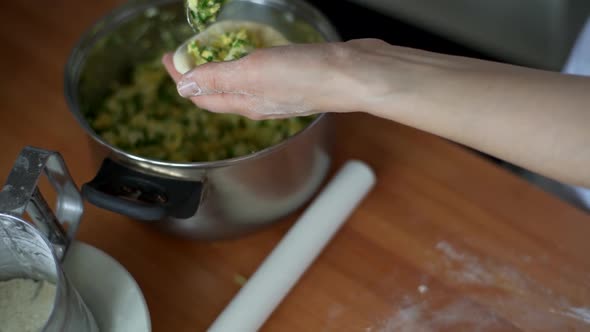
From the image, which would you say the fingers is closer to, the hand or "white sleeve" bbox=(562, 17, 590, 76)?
the hand

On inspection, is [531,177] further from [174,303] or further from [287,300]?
[174,303]

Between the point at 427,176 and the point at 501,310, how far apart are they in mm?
214

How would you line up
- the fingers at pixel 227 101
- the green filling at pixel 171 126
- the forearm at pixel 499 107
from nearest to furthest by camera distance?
the forearm at pixel 499 107 < the fingers at pixel 227 101 < the green filling at pixel 171 126

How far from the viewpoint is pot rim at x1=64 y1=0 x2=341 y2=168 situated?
685 mm

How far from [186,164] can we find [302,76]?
0.16 metres

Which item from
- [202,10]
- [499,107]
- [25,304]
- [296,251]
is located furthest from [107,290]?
[499,107]

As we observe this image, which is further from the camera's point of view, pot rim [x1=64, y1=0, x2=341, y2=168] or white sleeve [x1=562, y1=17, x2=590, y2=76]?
white sleeve [x1=562, y1=17, x2=590, y2=76]

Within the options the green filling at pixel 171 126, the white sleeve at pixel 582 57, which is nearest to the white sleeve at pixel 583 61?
the white sleeve at pixel 582 57

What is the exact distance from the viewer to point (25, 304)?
64cm

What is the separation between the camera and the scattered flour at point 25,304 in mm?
619

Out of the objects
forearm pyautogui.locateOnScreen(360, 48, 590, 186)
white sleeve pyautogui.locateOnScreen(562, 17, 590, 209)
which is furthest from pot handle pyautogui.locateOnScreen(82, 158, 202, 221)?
white sleeve pyautogui.locateOnScreen(562, 17, 590, 209)

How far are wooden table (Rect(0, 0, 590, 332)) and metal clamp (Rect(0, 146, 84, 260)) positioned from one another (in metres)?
0.12

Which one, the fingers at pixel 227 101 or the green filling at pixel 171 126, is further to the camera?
the green filling at pixel 171 126

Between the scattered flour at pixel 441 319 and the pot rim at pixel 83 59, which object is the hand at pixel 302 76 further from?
the scattered flour at pixel 441 319
